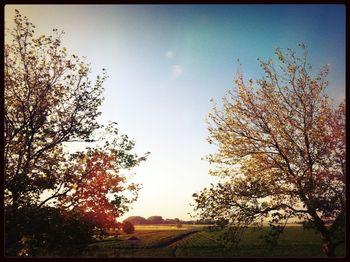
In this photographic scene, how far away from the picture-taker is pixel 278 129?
20281 millimetres

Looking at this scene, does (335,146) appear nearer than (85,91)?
Yes

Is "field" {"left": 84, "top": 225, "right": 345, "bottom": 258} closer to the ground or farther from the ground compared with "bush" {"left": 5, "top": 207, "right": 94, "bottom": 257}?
closer to the ground

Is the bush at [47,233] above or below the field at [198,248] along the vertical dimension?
above

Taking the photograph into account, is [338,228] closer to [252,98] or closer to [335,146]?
[335,146]

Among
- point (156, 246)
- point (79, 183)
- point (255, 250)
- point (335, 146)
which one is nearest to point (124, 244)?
point (156, 246)

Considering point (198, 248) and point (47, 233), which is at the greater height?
point (47, 233)

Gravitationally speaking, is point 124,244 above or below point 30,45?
below

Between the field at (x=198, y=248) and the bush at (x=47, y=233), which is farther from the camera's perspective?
the field at (x=198, y=248)

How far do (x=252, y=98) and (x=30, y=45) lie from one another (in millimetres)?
13932

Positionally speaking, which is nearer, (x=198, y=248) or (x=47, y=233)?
(x=47, y=233)

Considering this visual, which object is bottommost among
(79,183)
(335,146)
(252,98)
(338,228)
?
(338,228)

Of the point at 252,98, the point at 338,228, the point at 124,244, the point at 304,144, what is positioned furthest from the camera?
the point at 124,244

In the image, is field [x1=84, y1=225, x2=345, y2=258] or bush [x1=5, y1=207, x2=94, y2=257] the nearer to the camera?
bush [x1=5, y1=207, x2=94, y2=257]
